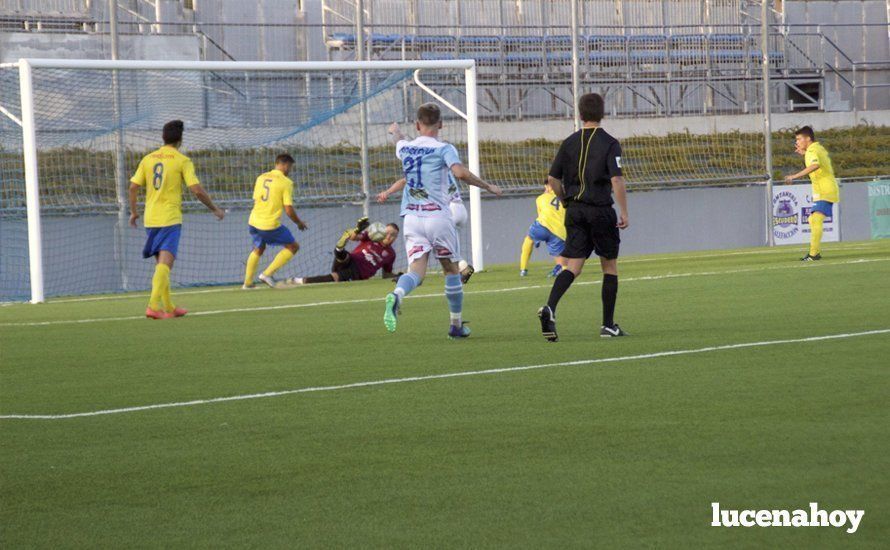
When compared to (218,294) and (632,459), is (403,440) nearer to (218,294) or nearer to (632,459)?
(632,459)

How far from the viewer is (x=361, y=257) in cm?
2133

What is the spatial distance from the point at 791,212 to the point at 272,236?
1347cm

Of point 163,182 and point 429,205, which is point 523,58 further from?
point 429,205

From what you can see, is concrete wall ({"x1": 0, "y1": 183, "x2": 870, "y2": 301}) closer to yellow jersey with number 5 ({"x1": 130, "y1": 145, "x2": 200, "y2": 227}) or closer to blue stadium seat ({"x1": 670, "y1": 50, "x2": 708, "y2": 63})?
blue stadium seat ({"x1": 670, "y1": 50, "x2": 708, "y2": 63})

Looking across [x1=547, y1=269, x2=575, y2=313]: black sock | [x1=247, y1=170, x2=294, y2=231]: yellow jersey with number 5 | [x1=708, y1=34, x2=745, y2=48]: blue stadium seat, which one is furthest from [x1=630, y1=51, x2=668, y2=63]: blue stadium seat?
[x1=547, y1=269, x2=575, y2=313]: black sock

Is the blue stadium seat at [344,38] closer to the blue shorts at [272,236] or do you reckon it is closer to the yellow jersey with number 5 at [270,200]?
the yellow jersey with number 5 at [270,200]

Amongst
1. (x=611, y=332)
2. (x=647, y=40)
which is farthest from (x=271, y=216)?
(x=647, y=40)

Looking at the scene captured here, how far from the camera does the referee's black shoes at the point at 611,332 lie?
10812mm

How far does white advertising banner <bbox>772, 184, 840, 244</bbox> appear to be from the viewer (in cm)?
2914

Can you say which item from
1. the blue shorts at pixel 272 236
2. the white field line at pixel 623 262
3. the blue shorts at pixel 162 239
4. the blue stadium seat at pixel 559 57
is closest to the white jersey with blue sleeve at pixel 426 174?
the blue shorts at pixel 162 239

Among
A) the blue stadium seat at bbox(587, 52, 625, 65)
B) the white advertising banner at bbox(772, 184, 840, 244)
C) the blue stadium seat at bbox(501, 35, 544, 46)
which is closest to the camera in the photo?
the white advertising banner at bbox(772, 184, 840, 244)

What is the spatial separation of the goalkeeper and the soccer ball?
50 millimetres

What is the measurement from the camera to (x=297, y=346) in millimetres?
11156

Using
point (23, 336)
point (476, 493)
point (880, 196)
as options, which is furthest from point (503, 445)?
point (880, 196)
